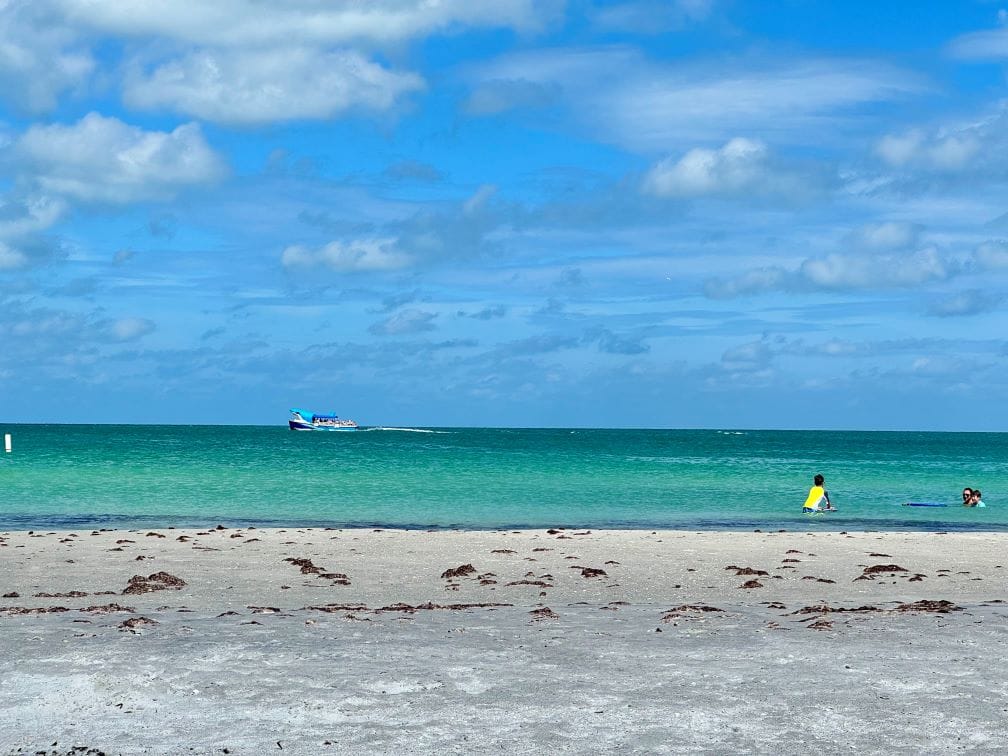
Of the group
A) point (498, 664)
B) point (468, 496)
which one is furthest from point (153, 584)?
point (468, 496)

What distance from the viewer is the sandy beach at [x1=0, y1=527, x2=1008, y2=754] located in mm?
7832

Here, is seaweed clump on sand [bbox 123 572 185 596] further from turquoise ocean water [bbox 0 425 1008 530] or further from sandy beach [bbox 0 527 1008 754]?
turquoise ocean water [bbox 0 425 1008 530]

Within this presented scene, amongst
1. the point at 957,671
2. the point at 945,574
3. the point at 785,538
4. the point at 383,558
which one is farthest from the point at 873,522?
the point at 957,671

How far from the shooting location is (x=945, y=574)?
19156 millimetres

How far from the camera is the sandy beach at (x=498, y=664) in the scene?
783cm

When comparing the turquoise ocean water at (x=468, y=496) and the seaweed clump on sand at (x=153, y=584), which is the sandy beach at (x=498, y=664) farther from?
the turquoise ocean water at (x=468, y=496)

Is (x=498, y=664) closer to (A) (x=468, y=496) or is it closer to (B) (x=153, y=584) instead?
(B) (x=153, y=584)

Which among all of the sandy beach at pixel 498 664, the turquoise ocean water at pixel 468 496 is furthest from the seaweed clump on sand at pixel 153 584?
the turquoise ocean water at pixel 468 496

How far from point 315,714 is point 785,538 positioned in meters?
21.2

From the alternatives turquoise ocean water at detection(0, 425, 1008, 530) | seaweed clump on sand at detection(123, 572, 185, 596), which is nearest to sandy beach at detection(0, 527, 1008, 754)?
seaweed clump on sand at detection(123, 572, 185, 596)

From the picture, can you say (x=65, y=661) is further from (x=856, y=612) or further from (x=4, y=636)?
(x=856, y=612)

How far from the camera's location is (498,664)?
9.82 metres

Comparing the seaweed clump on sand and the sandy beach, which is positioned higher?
the sandy beach

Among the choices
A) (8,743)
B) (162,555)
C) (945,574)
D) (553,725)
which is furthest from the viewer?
(162,555)
